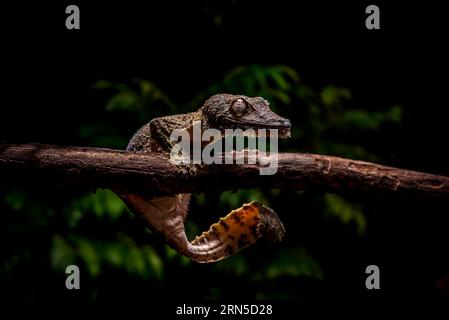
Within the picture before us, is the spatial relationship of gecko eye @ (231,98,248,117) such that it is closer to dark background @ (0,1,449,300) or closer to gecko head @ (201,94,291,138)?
gecko head @ (201,94,291,138)

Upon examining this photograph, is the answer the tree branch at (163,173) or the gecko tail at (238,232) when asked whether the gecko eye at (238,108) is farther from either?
the gecko tail at (238,232)

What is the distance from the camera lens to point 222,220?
86.8 inches

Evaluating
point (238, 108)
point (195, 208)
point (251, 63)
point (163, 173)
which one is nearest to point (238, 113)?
point (238, 108)

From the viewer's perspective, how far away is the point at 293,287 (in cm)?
364

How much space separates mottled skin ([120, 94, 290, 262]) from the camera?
6.76 feet

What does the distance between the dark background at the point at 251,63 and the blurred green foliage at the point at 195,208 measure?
0.08 ft

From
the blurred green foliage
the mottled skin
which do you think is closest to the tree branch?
the mottled skin

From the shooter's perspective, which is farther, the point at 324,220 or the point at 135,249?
the point at 324,220

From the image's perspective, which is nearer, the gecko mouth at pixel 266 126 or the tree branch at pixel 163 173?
the tree branch at pixel 163 173

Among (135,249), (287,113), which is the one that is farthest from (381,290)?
(135,249)

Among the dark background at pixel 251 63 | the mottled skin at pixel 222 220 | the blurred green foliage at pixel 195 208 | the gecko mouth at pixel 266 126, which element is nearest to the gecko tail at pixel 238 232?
the mottled skin at pixel 222 220

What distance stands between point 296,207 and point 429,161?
1.06 metres

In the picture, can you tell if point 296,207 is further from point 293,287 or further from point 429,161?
point 429,161

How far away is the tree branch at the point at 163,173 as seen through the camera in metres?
1.89
